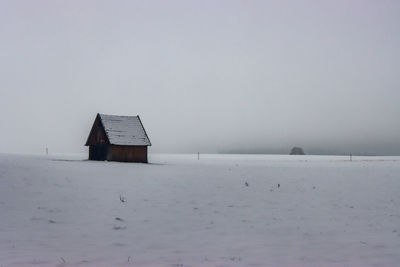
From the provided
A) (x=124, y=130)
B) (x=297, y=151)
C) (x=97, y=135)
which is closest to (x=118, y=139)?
(x=124, y=130)

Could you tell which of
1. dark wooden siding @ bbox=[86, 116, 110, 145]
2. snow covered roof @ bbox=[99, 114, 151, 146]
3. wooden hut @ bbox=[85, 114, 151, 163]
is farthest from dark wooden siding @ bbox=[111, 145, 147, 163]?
dark wooden siding @ bbox=[86, 116, 110, 145]

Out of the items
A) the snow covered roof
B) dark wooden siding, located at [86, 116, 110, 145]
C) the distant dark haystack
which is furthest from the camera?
the distant dark haystack

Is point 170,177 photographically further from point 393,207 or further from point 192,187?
point 393,207

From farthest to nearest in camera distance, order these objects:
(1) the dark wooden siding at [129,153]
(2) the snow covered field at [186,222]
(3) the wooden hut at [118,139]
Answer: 1. (3) the wooden hut at [118,139]
2. (1) the dark wooden siding at [129,153]
3. (2) the snow covered field at [186,222]

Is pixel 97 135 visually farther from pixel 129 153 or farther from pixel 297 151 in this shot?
pixel 297 151

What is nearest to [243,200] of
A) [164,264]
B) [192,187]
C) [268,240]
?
[192,187]

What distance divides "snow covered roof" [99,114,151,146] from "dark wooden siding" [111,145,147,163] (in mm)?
580

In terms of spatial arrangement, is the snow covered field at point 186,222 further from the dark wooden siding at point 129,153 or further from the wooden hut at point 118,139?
the wooden hut at point 118,139

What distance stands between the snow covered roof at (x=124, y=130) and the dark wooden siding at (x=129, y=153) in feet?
1.90

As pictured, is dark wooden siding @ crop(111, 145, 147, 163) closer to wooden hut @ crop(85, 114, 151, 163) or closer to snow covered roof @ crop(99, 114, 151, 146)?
wooden hut @ crop(85, 114, 151, 163)

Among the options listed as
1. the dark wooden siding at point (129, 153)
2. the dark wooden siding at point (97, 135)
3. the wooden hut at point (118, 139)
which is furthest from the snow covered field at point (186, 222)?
the dark wooden siding at point (97, 135)

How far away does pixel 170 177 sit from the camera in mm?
22906

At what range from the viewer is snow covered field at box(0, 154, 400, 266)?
9039 mm

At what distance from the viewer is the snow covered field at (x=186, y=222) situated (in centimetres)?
904
